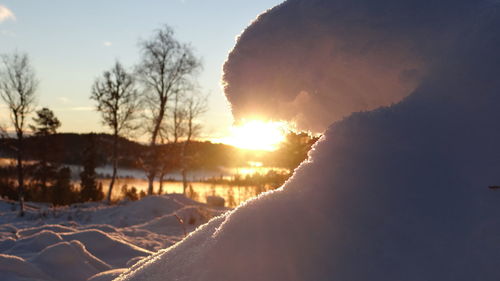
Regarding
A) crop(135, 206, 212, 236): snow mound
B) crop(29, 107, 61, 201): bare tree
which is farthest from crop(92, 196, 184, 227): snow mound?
crop(29, 107, 61, 201): bare tree

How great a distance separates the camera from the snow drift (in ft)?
3.07

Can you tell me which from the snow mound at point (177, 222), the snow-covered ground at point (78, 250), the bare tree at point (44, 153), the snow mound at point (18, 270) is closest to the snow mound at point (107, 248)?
the snow-covered ground at point (78, 250)

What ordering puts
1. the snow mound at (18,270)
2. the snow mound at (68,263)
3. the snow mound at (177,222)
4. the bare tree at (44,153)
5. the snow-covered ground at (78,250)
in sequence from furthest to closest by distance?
the bare tree at (44,153) → the snow mound at (177,222) → the snow mound at (68,263) → the snow-covered ground at (78,250) → the snow mound at (18,270)

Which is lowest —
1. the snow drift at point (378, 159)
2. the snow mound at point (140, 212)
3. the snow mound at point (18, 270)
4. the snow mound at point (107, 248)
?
the snow mound at point (140, 212)

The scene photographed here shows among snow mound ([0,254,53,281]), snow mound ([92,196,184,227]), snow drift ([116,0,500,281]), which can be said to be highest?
snow drift ([116,0,500,281])

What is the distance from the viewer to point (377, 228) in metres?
0.98

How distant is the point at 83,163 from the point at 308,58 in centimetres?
2791

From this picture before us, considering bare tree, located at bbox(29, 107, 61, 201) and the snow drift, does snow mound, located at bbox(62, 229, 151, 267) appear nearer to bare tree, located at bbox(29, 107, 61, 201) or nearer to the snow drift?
the snow drift

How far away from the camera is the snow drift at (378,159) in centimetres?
94

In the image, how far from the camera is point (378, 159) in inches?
43.6

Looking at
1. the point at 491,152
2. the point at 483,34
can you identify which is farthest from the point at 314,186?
the point at 483,34

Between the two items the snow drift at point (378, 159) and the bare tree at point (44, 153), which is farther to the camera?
the bare tree at point (44, 153)

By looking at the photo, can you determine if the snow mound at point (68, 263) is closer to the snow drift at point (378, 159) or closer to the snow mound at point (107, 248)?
the snow mound at point (107, 248)

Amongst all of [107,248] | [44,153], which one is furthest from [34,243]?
[44,153]
